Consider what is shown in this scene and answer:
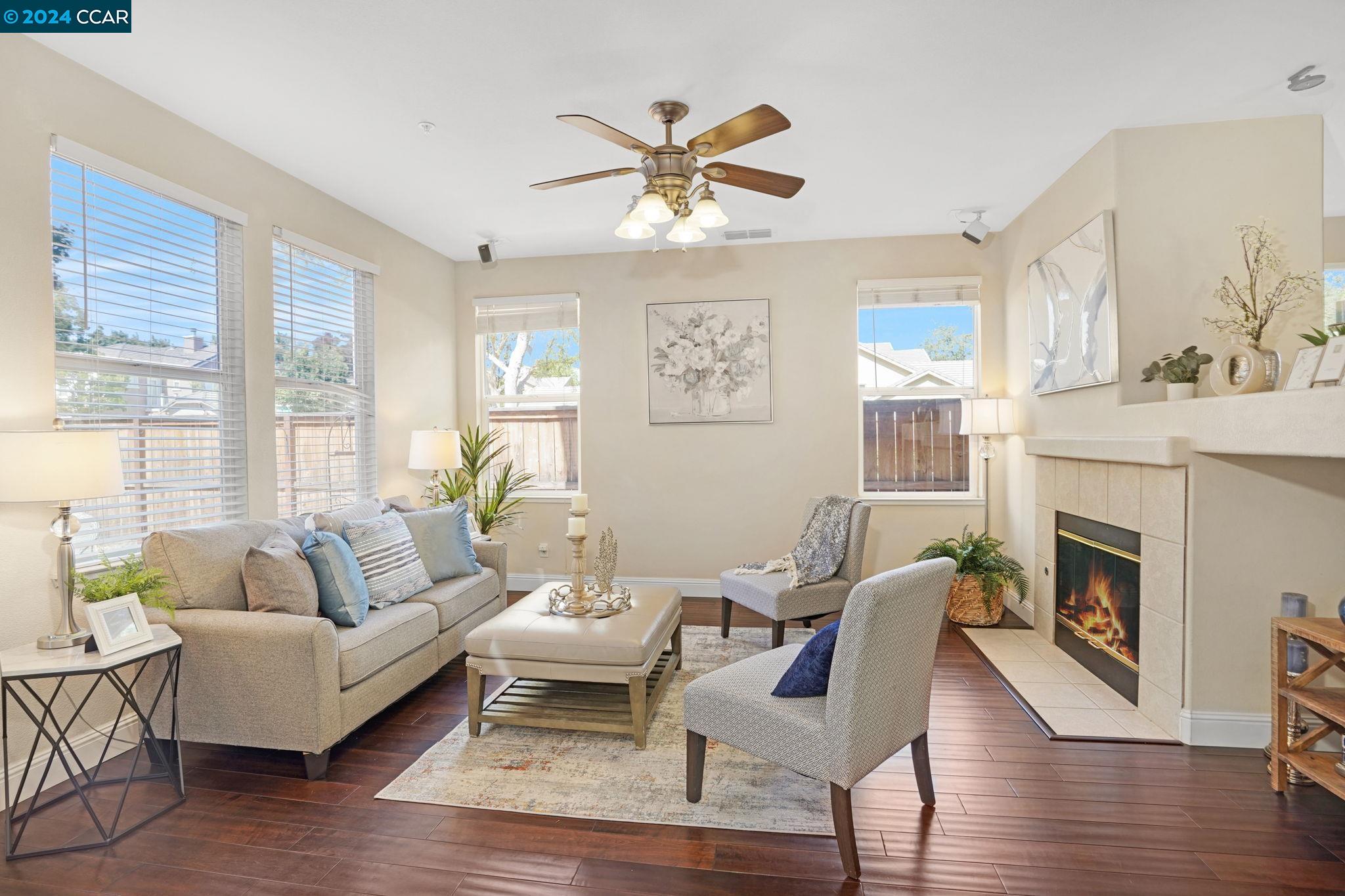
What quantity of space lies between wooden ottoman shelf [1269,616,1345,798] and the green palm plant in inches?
75.4

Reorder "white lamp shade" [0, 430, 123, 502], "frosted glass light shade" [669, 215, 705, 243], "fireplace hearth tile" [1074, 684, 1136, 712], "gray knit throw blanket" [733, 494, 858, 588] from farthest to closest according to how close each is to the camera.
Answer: "gray knit throw blanket" [733, 494, 858, 588] → "fireplace hearth tile" [1074, 684, 1136, 712] → "frosted glass light shade" [669, 215, 705, 243] → "white lamp shade" [0, 430, 123, 502]

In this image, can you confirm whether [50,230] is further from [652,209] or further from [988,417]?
[988,417]

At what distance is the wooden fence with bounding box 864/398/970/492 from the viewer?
513cm

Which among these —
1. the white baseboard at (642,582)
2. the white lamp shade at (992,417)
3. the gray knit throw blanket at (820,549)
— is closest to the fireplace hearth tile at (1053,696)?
the gray knit throw blanket at (820,549)

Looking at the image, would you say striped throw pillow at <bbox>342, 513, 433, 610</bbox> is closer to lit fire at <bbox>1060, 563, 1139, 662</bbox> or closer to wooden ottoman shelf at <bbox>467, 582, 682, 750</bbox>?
wooden ottoman shelf at <bbox>467, 582, 682, 750</bbox>

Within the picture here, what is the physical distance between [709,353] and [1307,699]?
388 centimetres

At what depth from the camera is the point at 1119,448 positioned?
3082 millimetres

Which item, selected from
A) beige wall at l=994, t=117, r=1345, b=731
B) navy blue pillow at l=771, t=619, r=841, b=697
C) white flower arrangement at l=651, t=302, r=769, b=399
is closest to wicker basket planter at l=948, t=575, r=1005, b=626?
beige wall at l=994, t=117, r=1345, b=731

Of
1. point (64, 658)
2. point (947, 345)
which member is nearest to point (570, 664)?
point (64, 658)

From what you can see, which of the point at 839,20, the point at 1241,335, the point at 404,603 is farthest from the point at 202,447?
the point at 1241,335

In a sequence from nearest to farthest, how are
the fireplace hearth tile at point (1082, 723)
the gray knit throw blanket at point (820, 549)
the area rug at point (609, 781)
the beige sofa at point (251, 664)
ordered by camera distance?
Answer: the area rug at point (609, 781) < the beige sofa at point (251, 664) < the fireplace hearth tile at point (1082, 723) < the gray knit throw blanket at point (820, 549)

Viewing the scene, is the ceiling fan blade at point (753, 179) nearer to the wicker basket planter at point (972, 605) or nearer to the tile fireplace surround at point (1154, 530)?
the tile fireplace surround at point (1154, 530)

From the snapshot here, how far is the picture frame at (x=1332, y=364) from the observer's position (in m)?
2.13

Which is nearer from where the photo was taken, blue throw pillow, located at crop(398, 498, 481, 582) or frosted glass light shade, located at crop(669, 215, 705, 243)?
frosted glass light shade, located at crop(669, 215, 705, 243)
